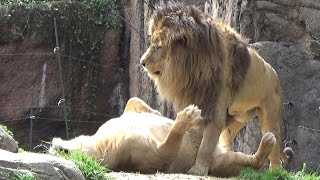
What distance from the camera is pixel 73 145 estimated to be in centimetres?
523

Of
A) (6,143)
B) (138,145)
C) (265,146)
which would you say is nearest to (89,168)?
(6,143)

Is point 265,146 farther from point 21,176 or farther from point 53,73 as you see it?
point 53,73

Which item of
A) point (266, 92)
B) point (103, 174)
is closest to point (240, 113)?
point (266, 92)

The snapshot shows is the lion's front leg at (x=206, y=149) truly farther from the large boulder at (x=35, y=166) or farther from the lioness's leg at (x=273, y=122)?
the large boulder at (x=35, y=166)

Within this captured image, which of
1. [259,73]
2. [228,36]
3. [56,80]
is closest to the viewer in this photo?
[228,36]

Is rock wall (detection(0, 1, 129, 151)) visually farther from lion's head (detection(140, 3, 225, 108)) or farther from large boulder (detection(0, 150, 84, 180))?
large boulder (detection(0, 150, 84, 180))

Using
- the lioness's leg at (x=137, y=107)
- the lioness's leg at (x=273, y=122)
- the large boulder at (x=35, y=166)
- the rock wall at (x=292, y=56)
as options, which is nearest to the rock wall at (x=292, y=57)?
the rock wall at (x=292, y=56)

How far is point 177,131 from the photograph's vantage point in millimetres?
5367

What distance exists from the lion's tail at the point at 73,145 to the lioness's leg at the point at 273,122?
2.38 meters

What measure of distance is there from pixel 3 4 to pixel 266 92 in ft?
21.3

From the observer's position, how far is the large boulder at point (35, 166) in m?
3.68

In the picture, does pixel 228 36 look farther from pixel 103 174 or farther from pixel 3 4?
pixel 3 4

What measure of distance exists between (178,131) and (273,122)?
219 cm

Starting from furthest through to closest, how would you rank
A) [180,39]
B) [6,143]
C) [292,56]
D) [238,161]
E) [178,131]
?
[292,56]
[180,39]
[238,161]
[178,131]
[6,143]
